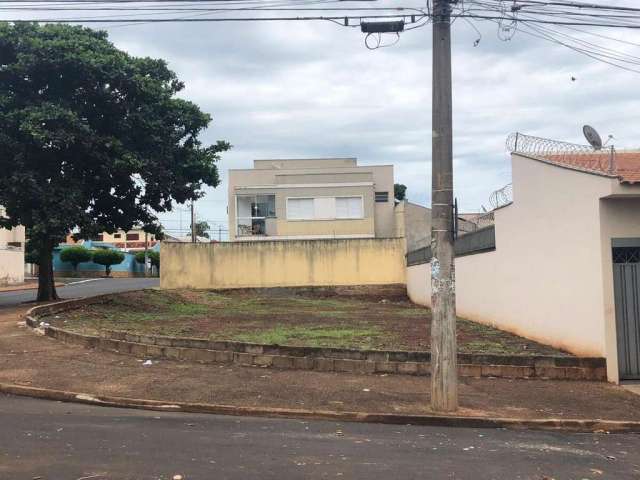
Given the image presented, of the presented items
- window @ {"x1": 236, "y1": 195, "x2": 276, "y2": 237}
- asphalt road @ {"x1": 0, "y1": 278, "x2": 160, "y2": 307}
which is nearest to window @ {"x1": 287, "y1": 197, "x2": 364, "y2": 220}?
window @ {"x1": 236, "y1": 195, "x2": 276, "y2": 237}

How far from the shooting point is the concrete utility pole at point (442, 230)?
310 inches

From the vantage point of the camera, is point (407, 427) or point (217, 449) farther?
point (407, 427)

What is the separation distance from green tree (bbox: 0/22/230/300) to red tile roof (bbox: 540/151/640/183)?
12.1 meters

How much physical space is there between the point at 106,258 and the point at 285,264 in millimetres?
32542

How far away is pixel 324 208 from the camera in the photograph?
39625mm

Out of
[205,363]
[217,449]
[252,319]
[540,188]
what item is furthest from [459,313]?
[217,449]

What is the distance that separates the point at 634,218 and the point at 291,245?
21756 mm

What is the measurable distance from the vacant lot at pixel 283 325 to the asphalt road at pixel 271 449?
4.53 metres

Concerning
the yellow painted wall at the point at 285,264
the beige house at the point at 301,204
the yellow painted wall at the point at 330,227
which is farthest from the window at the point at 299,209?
the yellow painted wall at the point at 285,264

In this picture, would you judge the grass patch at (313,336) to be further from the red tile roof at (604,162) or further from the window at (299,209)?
the window at (299,209)

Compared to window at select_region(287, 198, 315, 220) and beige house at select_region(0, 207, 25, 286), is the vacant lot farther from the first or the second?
beige house at select_region(0, 207, 25, 286)

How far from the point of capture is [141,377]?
9359 mm

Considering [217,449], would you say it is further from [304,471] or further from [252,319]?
[252,319]

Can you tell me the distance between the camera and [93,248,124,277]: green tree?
57.6 meters
